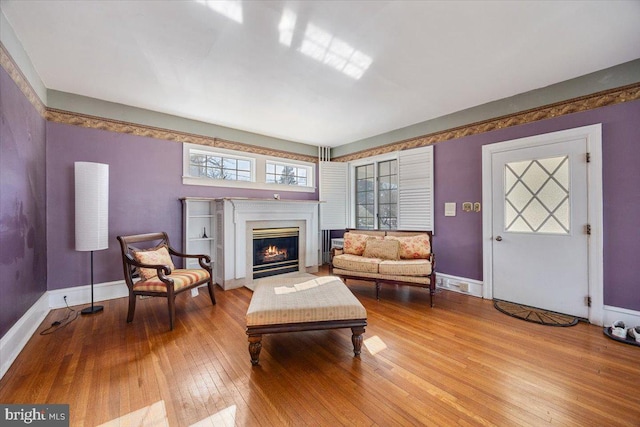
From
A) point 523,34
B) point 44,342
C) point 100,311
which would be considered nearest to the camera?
point 523,34

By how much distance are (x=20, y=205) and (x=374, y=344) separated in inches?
137

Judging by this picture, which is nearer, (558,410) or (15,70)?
(558,410)

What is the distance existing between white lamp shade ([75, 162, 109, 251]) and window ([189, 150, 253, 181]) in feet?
4.11

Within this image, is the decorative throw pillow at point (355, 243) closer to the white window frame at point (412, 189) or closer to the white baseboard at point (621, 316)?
the white window frame at point (412, 189)

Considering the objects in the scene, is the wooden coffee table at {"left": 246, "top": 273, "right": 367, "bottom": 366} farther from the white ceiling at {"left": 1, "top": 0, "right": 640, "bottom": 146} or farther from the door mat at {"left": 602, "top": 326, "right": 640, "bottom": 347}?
the door mat at {"left": 602, "top": 326, "right": 640, "bottom": 347}

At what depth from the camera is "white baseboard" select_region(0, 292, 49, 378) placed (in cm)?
190

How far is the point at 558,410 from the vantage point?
153 cm

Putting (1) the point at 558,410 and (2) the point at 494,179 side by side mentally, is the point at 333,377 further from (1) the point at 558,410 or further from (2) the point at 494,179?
(2) the point at 494,179

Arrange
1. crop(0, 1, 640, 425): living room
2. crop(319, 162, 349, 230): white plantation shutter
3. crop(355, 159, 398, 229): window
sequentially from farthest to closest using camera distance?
crop(319, 162, 349, 230): white plantation shutter < crop(355, 159, 398, 229): window < crop(0, 1, 640, 425): living room

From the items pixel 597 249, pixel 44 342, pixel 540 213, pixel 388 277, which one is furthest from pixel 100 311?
pixel 597 249

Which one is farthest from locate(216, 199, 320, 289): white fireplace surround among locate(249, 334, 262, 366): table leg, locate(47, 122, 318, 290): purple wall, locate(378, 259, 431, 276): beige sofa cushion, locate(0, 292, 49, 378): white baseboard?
locate(249, 334, 262, 366): table leg

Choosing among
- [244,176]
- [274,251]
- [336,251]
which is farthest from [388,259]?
[244,176]

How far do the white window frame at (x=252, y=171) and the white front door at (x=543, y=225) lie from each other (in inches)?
134

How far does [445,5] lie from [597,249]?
294cm
